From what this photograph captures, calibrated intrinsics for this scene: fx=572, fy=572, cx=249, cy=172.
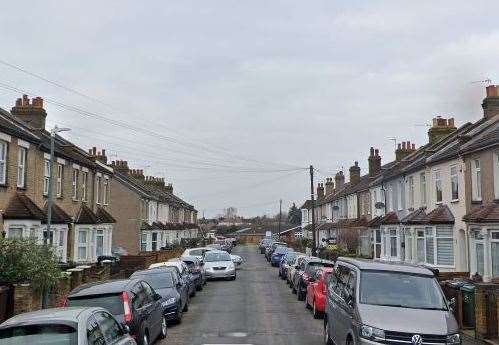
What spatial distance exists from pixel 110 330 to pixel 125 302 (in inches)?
116

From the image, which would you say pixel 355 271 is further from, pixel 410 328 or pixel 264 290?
pixel 264 290

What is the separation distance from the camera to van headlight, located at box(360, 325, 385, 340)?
9250mm

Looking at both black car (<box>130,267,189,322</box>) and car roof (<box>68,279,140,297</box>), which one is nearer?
car roof (<box>68,279,140,297</box>)

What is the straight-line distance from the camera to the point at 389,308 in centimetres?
1008

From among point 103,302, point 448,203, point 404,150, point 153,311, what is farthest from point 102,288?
point 404,150

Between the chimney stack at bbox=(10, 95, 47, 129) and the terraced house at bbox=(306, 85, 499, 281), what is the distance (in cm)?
2055

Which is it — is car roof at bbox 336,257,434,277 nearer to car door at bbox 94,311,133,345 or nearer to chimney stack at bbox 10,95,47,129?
car door at bbox 94,311,133,345

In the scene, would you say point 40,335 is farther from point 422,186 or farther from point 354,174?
point 354,174

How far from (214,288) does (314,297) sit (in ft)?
36.5

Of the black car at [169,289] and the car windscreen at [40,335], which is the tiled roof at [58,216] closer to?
the black car at [169,289]

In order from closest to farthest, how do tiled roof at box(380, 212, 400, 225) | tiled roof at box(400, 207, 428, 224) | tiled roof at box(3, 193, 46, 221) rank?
1. tiled roof at box(3, 193, 46, 221)
2. tiled roof at box(400, 207, 428, 224)
3. tiled roof at box(380, 212, 400, 225)

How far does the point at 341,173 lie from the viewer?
76750 millimetres

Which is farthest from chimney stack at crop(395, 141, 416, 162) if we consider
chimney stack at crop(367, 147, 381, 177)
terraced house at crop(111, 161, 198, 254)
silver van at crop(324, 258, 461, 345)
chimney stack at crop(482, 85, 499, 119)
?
silver van at crop(324, 258, 461, 345)

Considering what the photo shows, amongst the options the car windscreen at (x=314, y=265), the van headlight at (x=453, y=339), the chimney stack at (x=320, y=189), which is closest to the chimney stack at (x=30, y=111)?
the car windscreen at (x=314, y=265)
